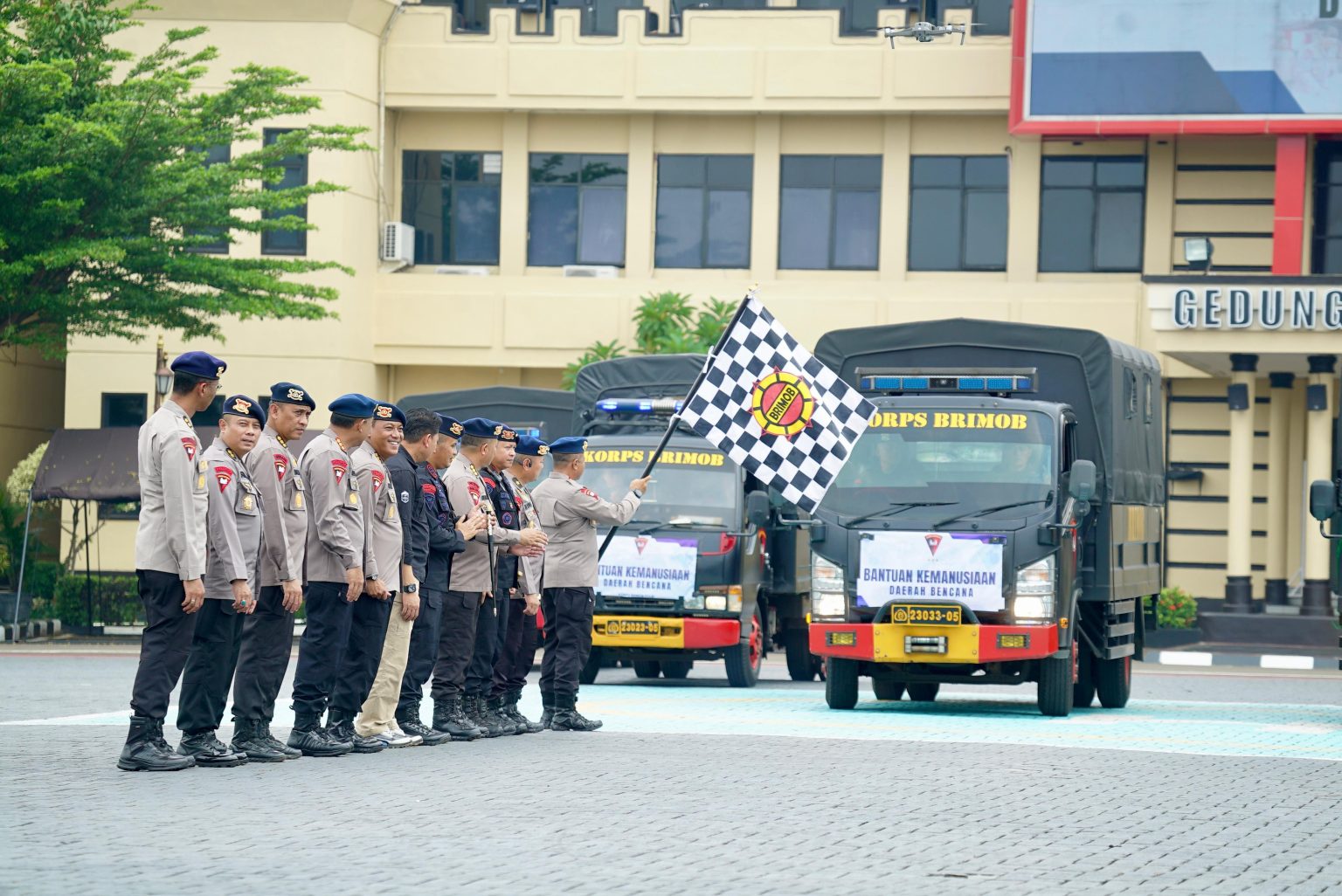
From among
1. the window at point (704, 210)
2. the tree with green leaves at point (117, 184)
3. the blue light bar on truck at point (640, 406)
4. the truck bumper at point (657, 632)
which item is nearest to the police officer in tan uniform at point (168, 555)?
the truck bumper at point (657, 632)

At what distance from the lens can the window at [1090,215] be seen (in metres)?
34.5

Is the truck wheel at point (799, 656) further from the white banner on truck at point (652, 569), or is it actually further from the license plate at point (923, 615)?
the license plate at point (923, 615)

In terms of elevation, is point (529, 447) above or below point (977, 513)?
above

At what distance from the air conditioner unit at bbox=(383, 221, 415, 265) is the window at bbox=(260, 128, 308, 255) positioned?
63.7 inches

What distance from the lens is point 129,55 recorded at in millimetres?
26781

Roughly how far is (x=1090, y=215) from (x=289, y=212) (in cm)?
1292

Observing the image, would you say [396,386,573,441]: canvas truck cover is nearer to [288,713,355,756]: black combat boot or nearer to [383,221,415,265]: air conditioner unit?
[383,221,415,265]: air conditioner unit

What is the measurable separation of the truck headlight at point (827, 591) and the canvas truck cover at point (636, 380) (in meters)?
5.82

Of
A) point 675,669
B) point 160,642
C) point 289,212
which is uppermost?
point 289,212

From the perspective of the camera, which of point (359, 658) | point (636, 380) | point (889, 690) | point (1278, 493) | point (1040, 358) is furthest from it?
point (1278, 493)

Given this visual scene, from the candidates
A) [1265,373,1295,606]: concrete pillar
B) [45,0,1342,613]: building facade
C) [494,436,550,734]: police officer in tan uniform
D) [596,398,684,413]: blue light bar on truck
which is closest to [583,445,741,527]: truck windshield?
[596,398,684,413]: blue light bar on truck

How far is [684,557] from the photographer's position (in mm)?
19938

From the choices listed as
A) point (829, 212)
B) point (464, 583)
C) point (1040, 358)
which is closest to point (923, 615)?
point (1040, 358)

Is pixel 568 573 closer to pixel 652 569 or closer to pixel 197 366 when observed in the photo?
pixel 197 366
